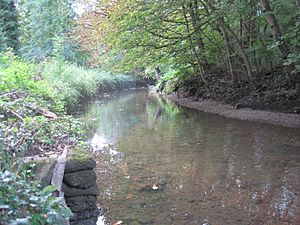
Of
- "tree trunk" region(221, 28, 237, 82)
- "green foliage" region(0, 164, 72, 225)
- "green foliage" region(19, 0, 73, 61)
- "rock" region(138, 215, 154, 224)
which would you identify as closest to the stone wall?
"rock" region(138, 215, 154, 224)

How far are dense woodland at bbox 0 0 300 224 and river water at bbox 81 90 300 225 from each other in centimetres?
86

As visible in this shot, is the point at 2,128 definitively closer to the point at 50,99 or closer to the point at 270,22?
the point at 50,99

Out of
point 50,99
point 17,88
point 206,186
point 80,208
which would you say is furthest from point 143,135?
point 80,208

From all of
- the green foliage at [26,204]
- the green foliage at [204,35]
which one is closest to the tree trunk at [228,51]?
the green foliage at [204,35]

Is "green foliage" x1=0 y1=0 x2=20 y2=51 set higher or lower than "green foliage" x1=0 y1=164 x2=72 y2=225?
higher

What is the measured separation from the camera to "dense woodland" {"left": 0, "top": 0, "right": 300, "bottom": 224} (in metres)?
3.38

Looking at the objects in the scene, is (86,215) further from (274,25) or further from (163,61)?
(163,61)

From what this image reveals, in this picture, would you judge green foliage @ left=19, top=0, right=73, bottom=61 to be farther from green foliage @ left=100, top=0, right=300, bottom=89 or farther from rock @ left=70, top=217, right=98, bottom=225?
rock @ left=70, top=217, right=98, bottom=225

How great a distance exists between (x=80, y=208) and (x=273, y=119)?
18.1ft

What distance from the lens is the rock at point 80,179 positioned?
3176mm

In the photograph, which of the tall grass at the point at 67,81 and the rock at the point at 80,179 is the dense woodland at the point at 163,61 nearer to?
the tall grass at the point at 67,81

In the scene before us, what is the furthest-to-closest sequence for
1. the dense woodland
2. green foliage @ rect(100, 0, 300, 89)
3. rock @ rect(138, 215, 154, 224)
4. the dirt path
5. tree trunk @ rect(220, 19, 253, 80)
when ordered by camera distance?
1. tree trunk @ rect(220, 19, 253, 80)
2. green foliage @ rect(100, 0, 300, 89)
3. the dirt path
4. the dense woodland
5. rock @ rect(138, 215, 154, 224)

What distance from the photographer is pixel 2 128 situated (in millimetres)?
3289

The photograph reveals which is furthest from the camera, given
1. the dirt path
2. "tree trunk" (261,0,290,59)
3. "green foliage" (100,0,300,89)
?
"green foliage" (100,0,300,89)
